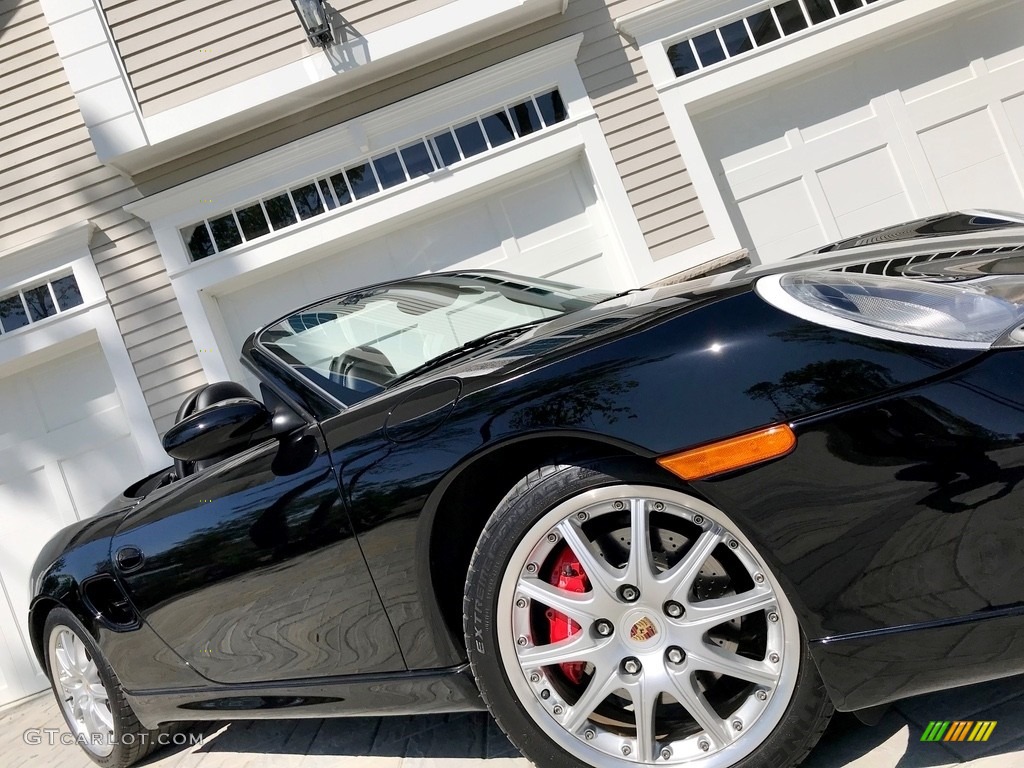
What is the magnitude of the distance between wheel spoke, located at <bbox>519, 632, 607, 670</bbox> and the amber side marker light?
42cm

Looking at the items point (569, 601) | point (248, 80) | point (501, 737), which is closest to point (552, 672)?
point (569, 601)

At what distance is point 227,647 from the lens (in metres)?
2.37

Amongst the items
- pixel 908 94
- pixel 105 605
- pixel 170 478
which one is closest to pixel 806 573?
pixel 105 605

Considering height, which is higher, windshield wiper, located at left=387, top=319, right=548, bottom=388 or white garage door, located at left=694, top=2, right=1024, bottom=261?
white garage door, located at left=694, top=2, right=1024, bottom=261

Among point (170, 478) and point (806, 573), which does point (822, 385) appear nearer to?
point (806, 573)

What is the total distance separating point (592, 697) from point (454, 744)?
0.79m

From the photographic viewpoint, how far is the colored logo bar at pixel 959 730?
1.64 meters

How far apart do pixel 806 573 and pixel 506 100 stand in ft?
18.0

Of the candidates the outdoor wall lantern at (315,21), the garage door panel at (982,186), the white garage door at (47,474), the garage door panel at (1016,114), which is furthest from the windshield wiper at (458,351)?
the garage door panel at (1016,114)

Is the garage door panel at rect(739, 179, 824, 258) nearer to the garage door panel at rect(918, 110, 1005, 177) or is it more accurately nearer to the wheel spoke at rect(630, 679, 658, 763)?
the garage door panel at rect(918, 110, 1005, 177)

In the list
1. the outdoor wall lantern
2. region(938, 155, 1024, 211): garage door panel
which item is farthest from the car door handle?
region(938, 155, 1024, 211): garage door panel

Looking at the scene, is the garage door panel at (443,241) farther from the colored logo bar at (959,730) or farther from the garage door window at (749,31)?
the colored logo bar at (959,730)

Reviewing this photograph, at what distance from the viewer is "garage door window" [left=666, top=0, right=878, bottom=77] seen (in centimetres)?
642

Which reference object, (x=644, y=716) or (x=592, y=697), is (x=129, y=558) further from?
(x=644, y=716)
